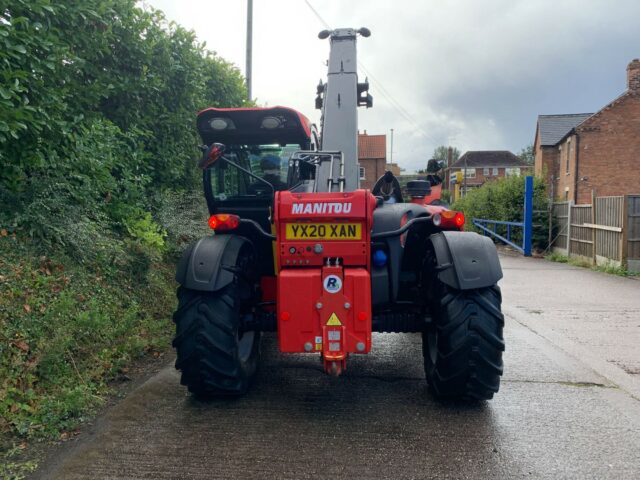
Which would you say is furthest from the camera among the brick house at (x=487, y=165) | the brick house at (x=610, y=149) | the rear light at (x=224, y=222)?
the brick house at (x=487, y=165)

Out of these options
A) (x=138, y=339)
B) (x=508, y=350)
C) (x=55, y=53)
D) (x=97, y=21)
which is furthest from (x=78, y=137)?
(x=508, y=350)

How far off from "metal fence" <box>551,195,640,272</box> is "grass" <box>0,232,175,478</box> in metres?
9.81

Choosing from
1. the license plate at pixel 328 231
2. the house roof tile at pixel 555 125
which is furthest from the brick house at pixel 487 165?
the license plate at pixel 328 231

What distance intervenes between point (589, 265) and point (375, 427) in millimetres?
11530

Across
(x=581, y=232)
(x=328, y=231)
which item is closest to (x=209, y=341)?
(x=328, y=231)

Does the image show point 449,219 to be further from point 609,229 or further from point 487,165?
point 487,165

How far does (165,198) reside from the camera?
335 inches

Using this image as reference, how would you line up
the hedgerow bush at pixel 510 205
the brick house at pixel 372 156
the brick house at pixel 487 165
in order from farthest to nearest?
the brick house at pixel 487 165 → the brick house at pixel 372 156 → the hedgerow bush at pixel 510 205

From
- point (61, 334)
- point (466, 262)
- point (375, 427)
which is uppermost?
point (466, 262)

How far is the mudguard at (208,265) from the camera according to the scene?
3.85m

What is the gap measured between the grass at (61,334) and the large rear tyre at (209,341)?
0.79 meters

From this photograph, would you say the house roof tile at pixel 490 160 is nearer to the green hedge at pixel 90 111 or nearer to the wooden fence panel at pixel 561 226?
the wooden fence panel at pixel 561 226

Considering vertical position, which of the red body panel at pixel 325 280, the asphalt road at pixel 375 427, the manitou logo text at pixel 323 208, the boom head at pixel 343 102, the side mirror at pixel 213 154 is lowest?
the asphalt road at pixel 375 427

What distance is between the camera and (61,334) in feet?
14.9
